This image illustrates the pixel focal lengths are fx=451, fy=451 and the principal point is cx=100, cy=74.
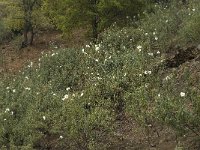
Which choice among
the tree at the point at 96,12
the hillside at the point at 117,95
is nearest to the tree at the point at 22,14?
the tree at the point at 96,12

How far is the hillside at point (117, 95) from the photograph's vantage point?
934cm

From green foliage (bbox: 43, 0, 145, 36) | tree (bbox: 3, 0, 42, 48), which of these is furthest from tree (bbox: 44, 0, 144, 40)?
tree (bbox: 3, 0, 42, 48)

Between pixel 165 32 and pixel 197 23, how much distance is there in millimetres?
2056

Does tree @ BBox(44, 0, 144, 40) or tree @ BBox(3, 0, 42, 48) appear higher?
tree @ BBox(44, 0, 144, 40)

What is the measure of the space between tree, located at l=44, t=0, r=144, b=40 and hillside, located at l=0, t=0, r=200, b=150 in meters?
2.96

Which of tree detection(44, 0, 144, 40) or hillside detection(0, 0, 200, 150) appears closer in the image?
hillside detection(0, 0, 200, 150)

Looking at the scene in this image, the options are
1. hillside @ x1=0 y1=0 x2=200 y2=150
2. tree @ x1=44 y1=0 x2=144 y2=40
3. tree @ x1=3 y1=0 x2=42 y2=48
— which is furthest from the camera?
tree @ x1=3 y1=0 x2=42 y2=48

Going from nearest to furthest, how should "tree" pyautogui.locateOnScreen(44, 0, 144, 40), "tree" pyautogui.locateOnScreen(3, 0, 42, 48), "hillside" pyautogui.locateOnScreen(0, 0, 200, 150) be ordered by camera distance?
"hillside" pyautogui.locateOnScreen(0, 0, 200, 150) < "tree" pyautogui.locateOnScreen(44, 0, 144, 40) < "tree" pyautogui.locateOnScreen(3, 0, 42, 48)

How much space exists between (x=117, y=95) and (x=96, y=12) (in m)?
9.24

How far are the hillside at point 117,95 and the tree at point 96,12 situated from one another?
2956mm

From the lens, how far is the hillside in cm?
934

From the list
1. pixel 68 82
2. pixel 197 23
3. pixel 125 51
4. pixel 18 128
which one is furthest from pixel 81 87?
pixel 197 23

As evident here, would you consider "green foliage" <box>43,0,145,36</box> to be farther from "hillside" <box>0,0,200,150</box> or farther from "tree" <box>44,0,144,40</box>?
"hillside" <box>0,0,200,150</box>

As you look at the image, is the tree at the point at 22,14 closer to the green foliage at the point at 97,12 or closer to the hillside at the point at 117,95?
the green foliage at the point at 97,12
